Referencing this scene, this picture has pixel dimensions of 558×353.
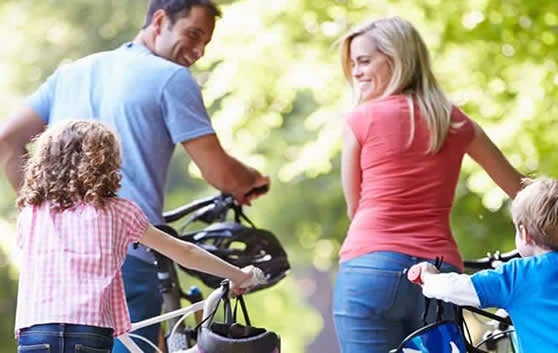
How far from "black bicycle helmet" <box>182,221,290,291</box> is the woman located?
466 millimetres

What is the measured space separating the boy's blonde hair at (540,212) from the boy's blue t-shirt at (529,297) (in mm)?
86

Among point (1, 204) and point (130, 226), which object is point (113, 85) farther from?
point (1, 204)

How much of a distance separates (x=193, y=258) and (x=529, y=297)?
94cm

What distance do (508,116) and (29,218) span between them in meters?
3.83

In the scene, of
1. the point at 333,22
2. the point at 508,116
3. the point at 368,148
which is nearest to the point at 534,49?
the point at 508,116

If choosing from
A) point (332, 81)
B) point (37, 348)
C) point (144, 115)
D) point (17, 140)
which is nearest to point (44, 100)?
point (17, 140)

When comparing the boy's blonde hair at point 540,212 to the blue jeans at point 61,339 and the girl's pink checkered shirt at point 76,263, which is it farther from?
the blue jeans at point 61,339

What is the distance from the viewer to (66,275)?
10.5 feet

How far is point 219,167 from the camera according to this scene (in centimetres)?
397

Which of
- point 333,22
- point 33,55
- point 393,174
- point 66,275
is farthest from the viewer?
point 33,55

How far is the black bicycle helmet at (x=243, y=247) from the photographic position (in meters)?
4.09

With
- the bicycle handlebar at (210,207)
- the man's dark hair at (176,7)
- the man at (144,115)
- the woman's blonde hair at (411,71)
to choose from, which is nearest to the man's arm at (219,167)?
the man at (144,115)

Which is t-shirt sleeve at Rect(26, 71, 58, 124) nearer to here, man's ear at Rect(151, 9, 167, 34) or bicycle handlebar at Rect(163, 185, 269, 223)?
man's ear at Rect(151, 9, 167, 34)

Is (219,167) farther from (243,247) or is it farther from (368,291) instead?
(368,291)
